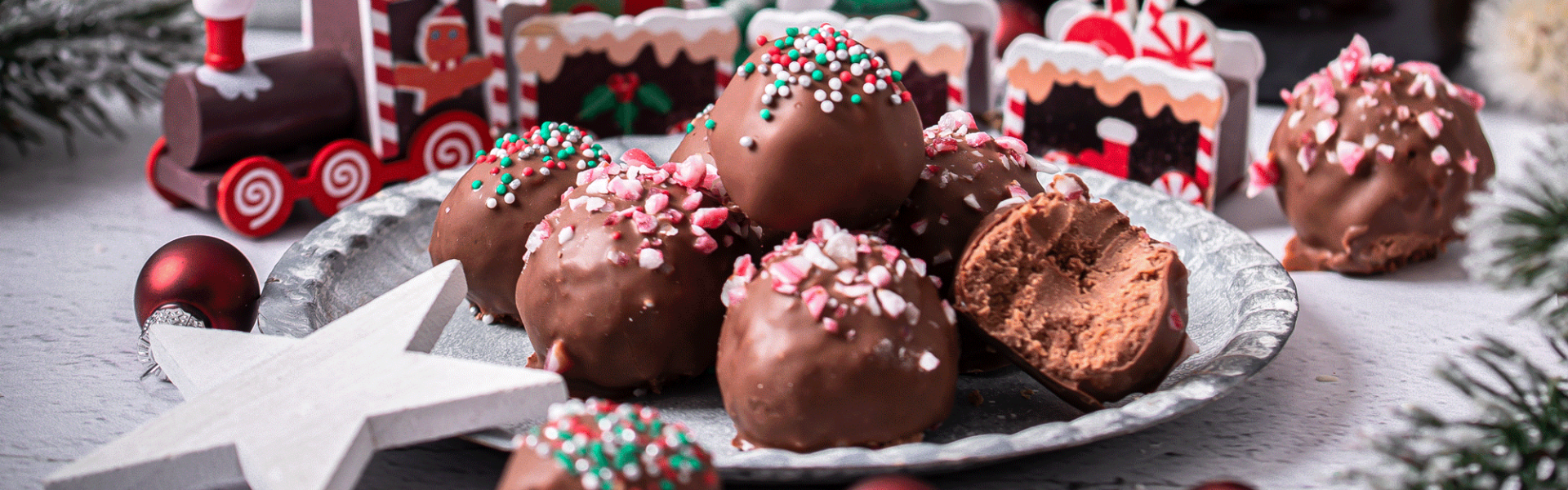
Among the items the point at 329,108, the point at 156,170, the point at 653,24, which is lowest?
the point at 156,170

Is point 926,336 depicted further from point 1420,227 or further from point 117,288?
point 117,288

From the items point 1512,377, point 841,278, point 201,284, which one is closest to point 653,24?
point 201,284

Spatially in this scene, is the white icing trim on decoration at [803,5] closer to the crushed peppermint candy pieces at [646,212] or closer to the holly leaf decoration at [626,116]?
the holly leaf decoration at [626,116]

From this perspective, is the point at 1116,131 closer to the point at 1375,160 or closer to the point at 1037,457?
the point at 1375,160

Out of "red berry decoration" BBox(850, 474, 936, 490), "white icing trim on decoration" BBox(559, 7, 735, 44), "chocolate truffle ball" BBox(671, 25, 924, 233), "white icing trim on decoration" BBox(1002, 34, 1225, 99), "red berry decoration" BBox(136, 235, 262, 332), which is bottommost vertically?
"red berry decoration" BBox(136, 235, 262, 332)

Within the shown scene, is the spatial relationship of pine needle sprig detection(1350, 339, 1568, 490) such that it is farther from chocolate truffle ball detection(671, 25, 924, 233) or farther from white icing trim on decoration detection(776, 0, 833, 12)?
white icing trim on decoration detection(776, 0, 833, 12)

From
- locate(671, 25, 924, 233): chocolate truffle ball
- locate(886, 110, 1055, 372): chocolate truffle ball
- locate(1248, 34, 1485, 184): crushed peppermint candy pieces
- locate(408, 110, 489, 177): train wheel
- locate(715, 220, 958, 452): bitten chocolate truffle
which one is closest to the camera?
locate(715, 220, 958, 452): bitten chocolate truffle

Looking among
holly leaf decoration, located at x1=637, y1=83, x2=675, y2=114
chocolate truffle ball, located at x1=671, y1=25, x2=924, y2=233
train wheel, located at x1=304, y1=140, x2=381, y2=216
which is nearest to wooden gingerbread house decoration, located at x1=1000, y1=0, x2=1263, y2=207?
holly leaf decoration, located at x1=637, y1=83, x2=675, y2=114

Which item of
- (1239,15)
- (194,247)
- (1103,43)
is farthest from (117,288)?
(1239,15)
